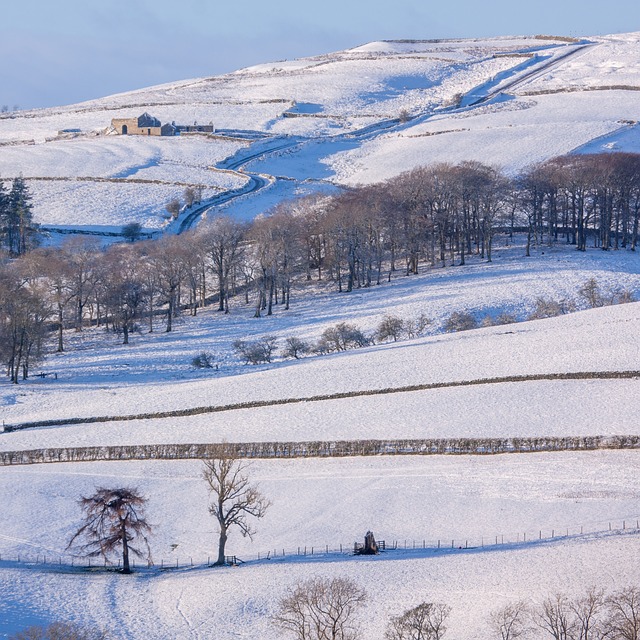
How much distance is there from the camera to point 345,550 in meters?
35.8

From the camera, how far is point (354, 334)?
6662 centimetres

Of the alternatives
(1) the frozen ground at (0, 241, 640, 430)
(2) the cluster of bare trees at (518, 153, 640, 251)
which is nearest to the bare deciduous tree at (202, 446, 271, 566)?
(1) the frozen ground at (0, 241, 640, 430)

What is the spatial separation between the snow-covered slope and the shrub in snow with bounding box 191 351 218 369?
143ft

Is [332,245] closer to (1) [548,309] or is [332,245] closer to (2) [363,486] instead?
(1) [548,309]

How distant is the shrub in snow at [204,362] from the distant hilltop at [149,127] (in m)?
98.7

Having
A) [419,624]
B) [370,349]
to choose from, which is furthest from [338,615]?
[370,349]

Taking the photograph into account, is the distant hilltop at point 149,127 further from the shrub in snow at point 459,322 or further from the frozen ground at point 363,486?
the shrub in snow at point 459,322

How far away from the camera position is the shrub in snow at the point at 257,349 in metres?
66.1

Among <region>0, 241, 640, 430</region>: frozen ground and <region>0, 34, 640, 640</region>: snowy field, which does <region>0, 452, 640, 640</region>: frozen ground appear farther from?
<region>0, 241, 640, 430</region>: frozen ground

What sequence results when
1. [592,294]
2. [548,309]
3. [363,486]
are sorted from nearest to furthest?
[363,486] < [548,309] < [592,294]

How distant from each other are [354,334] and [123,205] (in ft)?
189

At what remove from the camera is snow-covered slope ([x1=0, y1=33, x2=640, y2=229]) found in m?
123

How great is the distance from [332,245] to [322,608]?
191 ft

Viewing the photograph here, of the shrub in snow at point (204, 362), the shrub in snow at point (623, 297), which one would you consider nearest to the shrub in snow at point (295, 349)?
the shrub in snow at point (204, 362)
